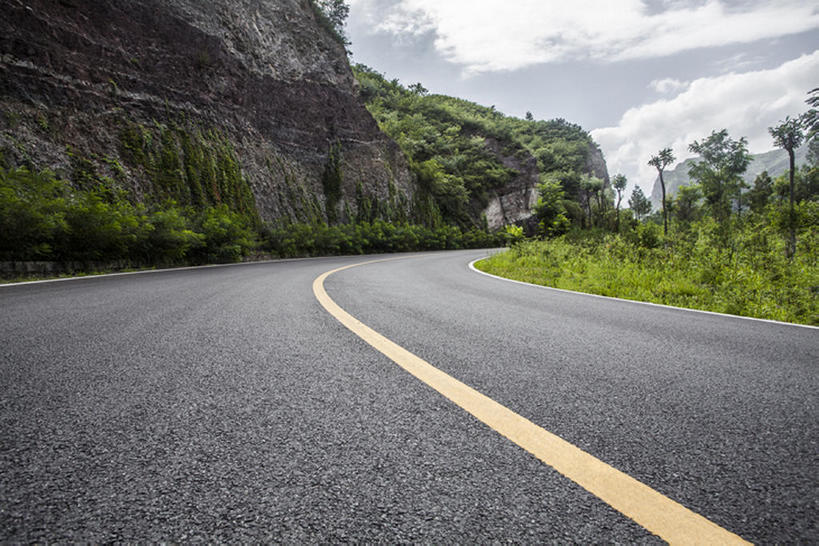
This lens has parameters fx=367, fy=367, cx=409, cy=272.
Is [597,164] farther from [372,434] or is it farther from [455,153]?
[372,434]

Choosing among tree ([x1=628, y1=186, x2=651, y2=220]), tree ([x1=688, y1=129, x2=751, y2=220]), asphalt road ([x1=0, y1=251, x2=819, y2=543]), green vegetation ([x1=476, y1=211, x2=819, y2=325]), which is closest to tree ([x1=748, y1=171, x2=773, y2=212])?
tree ([x1=688, y1=129, x2=751, y2=220])

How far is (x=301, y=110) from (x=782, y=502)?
30.5 meters

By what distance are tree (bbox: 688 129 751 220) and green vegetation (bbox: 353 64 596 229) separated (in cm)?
1631

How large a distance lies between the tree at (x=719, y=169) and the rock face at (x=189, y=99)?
49169 mm

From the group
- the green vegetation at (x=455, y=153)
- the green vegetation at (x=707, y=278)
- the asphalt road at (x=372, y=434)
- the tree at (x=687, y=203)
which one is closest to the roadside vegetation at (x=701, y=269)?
the green vegetation at (x=707, y=278)

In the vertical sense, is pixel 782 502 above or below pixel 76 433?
below

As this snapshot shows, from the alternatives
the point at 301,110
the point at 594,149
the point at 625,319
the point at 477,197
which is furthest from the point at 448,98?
the point at 625,319

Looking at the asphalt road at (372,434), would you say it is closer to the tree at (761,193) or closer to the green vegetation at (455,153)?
the green vegetation at (455,153)

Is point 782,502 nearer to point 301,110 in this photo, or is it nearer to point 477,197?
point 301,110

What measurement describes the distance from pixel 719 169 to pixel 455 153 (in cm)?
4079

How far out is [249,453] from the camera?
1290 mm

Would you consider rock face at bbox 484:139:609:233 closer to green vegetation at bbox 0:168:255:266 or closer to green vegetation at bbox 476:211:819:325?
green vegetation at bbox 476:211:819:325

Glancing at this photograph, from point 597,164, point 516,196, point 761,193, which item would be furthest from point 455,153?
point 597,164

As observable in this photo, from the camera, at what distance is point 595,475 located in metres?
1.18
